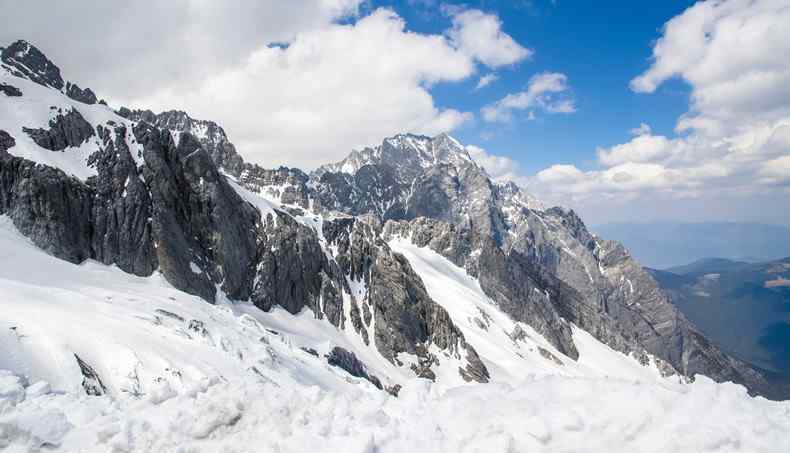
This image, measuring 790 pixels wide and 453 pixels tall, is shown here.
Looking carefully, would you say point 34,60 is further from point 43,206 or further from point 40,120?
point 43,206

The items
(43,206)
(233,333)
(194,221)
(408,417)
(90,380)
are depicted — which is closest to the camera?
(408,417)

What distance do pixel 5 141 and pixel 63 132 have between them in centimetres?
772

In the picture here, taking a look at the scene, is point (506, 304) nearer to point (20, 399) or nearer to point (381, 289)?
point (381, 289)

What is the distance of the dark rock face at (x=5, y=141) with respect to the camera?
64.3 metres

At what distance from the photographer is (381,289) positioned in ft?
388

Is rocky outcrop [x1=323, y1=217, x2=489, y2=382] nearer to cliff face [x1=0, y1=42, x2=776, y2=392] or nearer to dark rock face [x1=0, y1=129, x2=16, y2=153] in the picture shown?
cliff face [x1=0, y1=42, x2=776, y2=392]

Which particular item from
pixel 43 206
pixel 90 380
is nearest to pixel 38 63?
pixel 43 206

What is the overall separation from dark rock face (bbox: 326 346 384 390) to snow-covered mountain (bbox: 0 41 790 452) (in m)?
0.61

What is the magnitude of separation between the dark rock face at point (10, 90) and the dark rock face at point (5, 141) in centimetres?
783

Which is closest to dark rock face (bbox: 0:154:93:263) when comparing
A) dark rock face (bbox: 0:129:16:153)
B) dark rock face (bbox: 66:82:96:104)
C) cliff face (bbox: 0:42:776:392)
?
cliff face (bbox: 0:42:776:392)

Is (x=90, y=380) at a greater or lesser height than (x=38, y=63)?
lesser

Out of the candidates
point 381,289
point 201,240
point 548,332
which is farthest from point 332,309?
point 548,332

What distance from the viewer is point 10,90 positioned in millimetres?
69312

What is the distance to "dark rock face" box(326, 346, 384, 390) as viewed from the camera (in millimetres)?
82562
